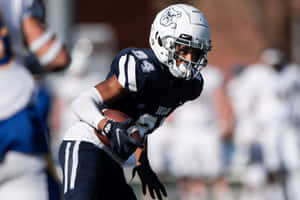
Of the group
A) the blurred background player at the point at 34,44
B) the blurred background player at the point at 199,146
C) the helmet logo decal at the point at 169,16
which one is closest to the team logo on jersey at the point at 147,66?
the helmet logo decal at the point at 169,16

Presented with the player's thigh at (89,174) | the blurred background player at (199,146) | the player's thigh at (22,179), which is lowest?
the blurred background player at (199,146)

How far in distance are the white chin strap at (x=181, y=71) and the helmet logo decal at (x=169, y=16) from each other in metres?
0.23

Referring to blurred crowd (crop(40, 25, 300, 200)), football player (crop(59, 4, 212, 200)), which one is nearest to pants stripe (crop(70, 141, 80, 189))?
football player (crop(59, 4, 212, 200))

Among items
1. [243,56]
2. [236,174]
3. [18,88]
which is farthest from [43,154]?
[243,56]

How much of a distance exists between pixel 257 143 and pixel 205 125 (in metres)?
0.73

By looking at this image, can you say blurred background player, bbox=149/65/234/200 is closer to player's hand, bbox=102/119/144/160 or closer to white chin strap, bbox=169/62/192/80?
white chin strap, bbox=169/62/192/80

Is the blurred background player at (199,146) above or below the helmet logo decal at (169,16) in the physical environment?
below

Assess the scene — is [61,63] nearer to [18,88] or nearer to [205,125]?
[18,88]

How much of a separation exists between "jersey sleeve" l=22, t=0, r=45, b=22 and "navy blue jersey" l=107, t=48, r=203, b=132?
767mm

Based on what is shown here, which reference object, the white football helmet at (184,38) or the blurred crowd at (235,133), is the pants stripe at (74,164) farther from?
the blurred crowd at (235,133)

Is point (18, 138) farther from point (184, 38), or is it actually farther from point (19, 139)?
point (184, 38)

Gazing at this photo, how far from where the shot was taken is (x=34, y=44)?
429 centimetres

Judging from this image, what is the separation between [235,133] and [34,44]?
6233 millimetres

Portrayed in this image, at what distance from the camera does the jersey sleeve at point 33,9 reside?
425cm
